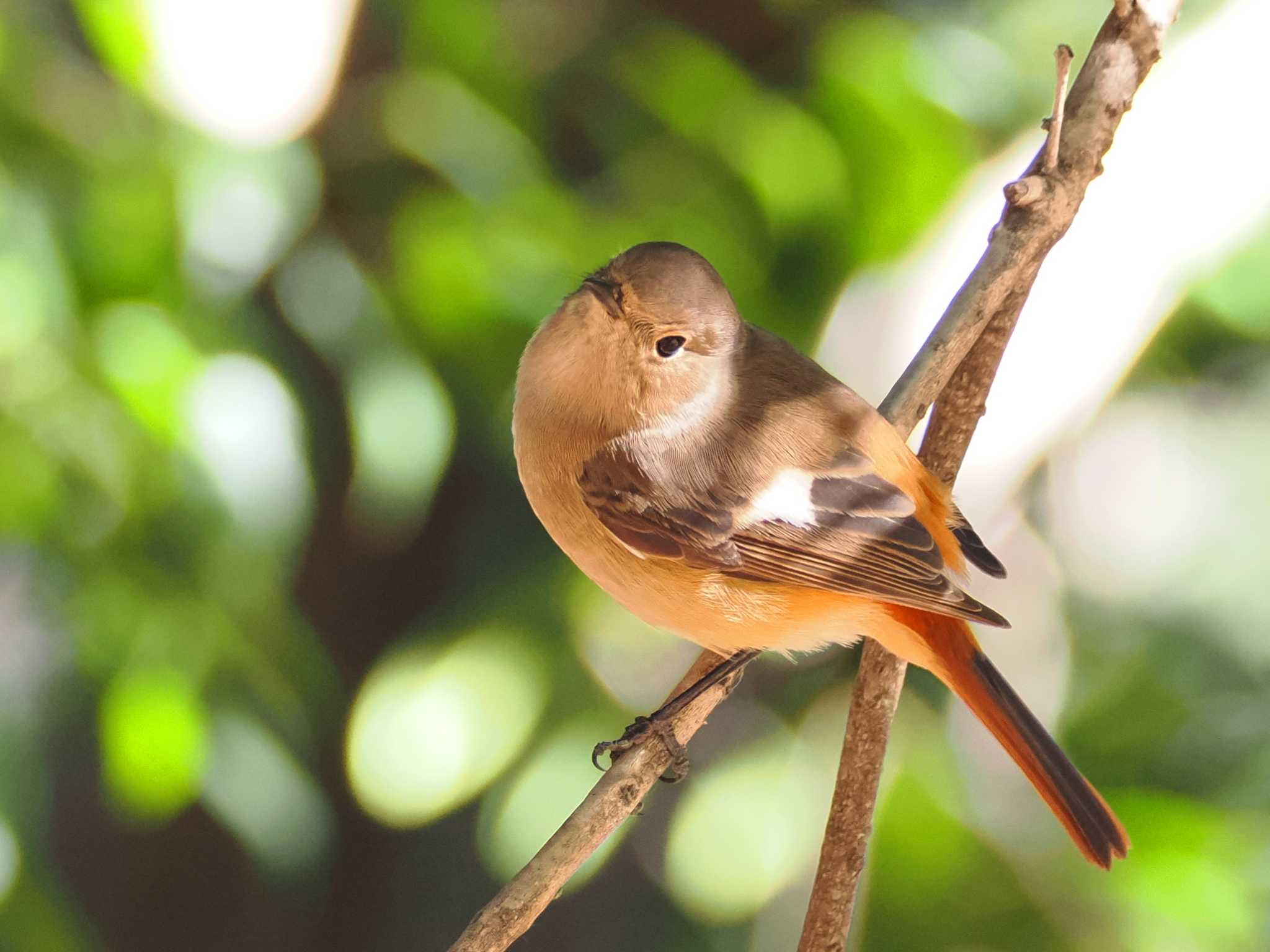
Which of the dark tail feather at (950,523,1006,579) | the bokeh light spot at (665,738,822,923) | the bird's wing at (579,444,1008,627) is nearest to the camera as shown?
the bird's wing at (579,444,1008,627)

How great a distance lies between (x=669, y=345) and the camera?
151 centimetres

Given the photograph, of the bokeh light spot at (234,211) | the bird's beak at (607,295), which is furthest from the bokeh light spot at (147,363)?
the bird's beak at (607,295)

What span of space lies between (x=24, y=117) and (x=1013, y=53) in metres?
1.82

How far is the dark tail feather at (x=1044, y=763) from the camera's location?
1.43m

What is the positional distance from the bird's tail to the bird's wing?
3.6 inches

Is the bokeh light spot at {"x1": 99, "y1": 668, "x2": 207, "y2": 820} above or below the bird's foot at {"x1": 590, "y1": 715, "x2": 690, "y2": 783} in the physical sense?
above

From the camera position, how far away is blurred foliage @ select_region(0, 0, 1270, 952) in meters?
2.05

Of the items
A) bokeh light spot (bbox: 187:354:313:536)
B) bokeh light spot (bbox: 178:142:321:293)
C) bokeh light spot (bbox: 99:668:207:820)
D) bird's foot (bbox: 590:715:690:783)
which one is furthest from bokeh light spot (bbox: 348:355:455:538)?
bird's foot (bbox: 590:715:690:783)

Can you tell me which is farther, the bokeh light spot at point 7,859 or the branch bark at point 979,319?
the bokeh light spot at point 7,859

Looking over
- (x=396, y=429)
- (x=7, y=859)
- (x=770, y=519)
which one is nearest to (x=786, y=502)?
(x=770, y=519)

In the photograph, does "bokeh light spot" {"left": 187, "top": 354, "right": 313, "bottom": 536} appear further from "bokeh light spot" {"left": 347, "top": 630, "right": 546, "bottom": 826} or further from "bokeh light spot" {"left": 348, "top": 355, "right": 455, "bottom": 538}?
"bokeh light spot" {"left": 347, "top": 630, "right": 546, "bottom": 826}

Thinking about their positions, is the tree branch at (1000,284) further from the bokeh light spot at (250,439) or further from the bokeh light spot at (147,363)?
the bokeh light spot at (147,363)

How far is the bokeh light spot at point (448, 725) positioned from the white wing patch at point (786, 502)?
0.77 meters

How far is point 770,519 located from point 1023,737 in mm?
417
